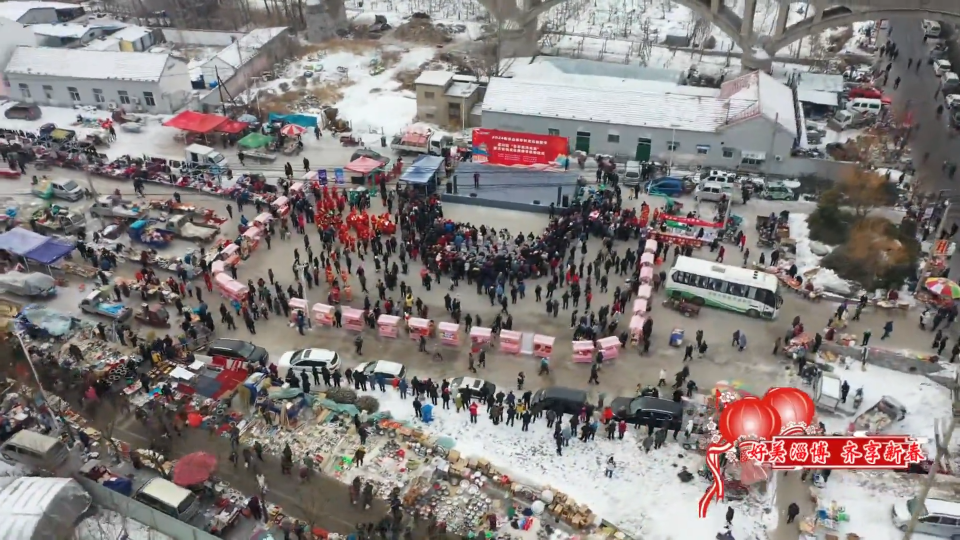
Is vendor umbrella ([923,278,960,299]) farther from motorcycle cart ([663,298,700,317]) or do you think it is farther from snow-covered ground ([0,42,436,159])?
snow-covered ground ([0,42,436,159])

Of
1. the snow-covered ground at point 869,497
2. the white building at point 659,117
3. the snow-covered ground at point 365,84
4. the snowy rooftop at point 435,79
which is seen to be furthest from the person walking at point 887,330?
the snow-covered ground at point 365,84

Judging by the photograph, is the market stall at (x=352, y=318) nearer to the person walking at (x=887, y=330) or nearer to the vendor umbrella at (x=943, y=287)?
the person walking at (x=887, y=330)

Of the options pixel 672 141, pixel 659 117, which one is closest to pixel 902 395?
pixel 672 141

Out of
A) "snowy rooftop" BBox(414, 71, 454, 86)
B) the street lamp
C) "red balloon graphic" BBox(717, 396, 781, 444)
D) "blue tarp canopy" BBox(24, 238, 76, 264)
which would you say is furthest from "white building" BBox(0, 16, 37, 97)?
"red balloon graphic" BBox(717, 396, 781, 444)

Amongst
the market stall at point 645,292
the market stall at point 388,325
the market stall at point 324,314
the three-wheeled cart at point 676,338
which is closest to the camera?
the three-wheeled cart at point 676,338

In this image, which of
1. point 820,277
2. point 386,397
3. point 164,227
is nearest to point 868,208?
point 820,277

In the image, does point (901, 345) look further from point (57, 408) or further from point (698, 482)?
point (57, 408)
